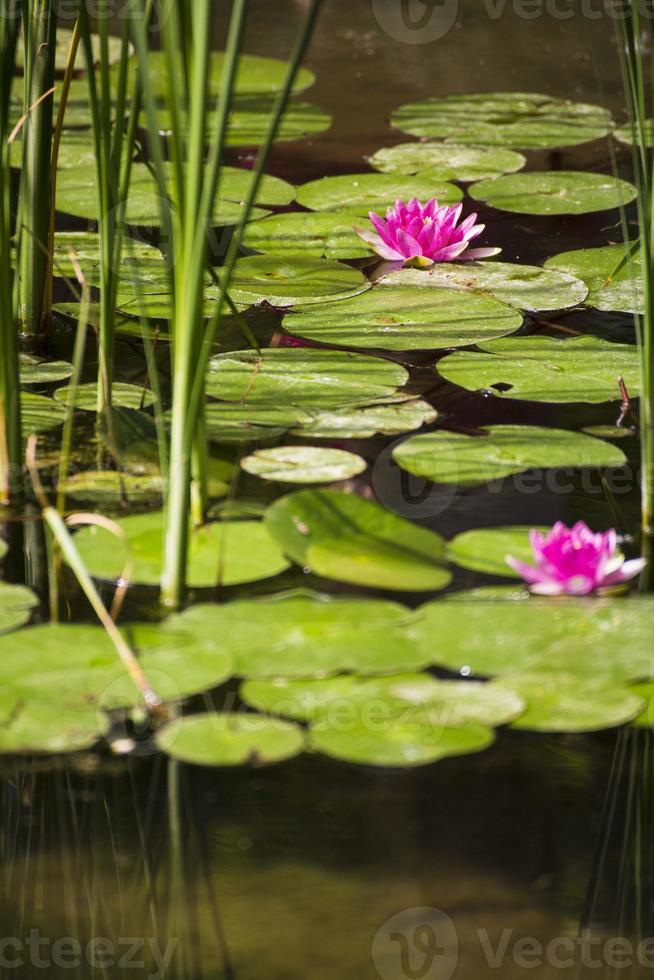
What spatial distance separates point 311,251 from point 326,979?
4.96ft

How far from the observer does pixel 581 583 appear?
1.34m

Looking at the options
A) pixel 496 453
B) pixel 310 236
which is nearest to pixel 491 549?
pixel 496 453

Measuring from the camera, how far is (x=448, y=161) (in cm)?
270

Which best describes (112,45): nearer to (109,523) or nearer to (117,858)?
(109,523)

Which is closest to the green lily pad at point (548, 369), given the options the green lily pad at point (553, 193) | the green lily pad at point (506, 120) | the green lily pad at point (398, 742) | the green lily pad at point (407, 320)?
the green lily pad at point (407, 320)

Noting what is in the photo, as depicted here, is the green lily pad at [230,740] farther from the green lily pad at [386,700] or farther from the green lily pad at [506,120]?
the green lily pad at [506,120]

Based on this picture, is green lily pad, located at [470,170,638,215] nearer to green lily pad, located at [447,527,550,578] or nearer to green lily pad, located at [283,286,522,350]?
green lily pad, located at [283,286,522,350]

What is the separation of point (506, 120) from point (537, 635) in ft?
6.64

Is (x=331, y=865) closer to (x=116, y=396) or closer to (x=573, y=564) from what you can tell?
(x=573, y=564)

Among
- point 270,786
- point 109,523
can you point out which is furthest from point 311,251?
point 270,786

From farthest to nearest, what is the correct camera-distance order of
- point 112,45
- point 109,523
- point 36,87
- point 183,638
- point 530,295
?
point 112,45 < point 530,295 < point 36,87 < point 109,523 < point 183,638

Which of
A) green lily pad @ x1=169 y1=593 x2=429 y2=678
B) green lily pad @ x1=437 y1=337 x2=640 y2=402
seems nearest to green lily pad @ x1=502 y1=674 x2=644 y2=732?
green lily pad @ x1=169 y1=593 x2=429 y2=678

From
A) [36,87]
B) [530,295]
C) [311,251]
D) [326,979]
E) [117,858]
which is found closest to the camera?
[326,979]

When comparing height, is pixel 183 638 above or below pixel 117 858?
above
